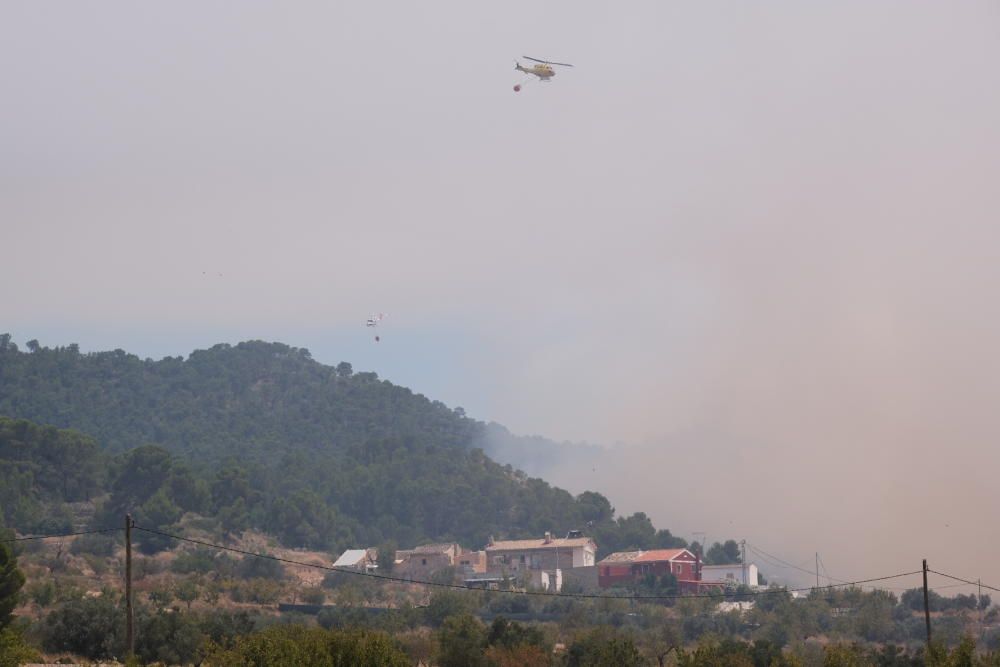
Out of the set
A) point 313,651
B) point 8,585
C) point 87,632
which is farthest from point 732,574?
point 313,651

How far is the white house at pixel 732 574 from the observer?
14750cm

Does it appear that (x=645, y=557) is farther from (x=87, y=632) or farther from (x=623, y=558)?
(x=87, y=632)

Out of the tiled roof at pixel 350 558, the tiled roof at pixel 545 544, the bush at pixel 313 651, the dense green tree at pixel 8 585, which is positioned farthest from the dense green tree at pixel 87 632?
the tiled roof at pixel 545 544

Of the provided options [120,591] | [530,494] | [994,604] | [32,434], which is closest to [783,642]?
[994,604]

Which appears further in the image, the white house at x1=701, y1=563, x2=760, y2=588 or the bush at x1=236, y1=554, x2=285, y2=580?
the white house at x1=701, y1=563, x2=760, y2=588

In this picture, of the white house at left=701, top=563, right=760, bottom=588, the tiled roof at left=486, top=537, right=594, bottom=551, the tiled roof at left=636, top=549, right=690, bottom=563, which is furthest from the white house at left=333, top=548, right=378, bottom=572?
the white house at left=701, top=563, right=760, bottom=588

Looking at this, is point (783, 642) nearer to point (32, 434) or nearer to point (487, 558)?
point (487, 558)

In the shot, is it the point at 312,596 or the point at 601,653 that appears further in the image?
the point at 312,596

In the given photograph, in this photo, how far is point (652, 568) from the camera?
13975 centimetres

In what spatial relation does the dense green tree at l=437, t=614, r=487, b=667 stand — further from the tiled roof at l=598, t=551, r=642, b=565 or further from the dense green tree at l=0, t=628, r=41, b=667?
the tiled roof at l=598, t=551, r=642, b=565

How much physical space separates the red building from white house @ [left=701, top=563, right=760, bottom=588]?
389cm

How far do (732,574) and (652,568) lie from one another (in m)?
14.6

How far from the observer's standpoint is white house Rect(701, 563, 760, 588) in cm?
14750

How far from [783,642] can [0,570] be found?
56.5 meters
